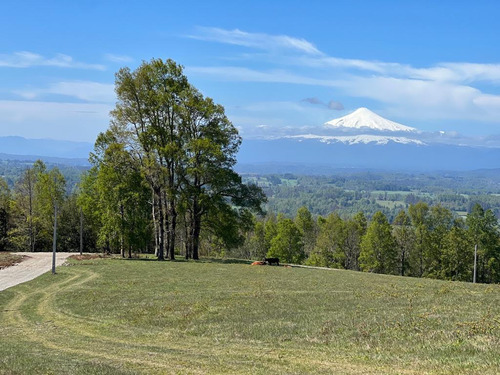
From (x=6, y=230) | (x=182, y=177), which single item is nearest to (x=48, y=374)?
(x=182, y=177)

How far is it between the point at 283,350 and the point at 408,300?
33.7ft

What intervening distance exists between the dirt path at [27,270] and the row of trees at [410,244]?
4347 cm

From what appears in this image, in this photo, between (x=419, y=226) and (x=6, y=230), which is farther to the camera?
(x=419, y=226)

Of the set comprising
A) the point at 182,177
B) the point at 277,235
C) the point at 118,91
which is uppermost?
the point at 118,91

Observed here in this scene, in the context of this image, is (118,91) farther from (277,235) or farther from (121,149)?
(277,235)

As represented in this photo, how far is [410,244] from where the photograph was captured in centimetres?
8550

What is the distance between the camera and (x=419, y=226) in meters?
83.3

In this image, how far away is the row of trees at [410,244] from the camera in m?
78.0

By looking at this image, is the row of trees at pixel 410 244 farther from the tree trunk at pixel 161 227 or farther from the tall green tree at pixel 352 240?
the tree trunk at pixel 161 227

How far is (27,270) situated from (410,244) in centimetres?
6084

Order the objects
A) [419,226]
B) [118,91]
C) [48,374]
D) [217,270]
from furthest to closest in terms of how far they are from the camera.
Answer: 1. [419,226]
2. [118,91]
3. [217,270]
4. [48,374]

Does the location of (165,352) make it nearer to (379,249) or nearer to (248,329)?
(248,329)

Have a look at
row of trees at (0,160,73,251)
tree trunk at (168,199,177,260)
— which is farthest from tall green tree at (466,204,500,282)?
row of trees at (0,160,73,251)

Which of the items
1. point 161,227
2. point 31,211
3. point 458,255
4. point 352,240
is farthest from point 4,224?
point 458,255
